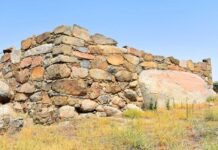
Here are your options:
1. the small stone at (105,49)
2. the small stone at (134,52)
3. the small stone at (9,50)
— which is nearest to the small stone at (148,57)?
the small stone at (134,52)

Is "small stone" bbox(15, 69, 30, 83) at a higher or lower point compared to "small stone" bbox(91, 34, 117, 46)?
lower

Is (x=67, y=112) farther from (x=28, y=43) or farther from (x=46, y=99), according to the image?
(x=28, y=43)

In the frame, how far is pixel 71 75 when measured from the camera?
847cm

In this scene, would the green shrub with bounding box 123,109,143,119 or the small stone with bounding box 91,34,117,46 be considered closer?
the green shrub with bounding box 123,109,143,119

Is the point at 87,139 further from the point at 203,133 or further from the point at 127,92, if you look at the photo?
the point at 127,92

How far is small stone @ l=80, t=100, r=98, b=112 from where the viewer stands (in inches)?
334

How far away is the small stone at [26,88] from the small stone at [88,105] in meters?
1.38

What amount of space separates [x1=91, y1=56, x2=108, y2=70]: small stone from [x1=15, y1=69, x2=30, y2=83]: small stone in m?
1.72

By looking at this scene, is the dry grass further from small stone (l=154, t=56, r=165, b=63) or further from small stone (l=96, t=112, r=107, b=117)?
small stone (l=154, t=56, r=165, b=63)

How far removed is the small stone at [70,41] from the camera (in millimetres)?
8547

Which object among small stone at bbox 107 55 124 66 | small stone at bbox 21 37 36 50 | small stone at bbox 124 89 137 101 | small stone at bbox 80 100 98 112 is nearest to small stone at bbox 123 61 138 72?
small stone at bbox 107 55 124 66

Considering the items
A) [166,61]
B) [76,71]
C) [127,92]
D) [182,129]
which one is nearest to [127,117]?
[127,92]

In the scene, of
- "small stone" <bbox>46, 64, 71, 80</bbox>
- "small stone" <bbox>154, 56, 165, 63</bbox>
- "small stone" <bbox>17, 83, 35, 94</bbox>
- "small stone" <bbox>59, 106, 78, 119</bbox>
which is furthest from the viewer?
"small stone" <bbox>154, 56, 165, 63</bbox>

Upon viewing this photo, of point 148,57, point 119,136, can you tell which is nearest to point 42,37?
point 148,57
